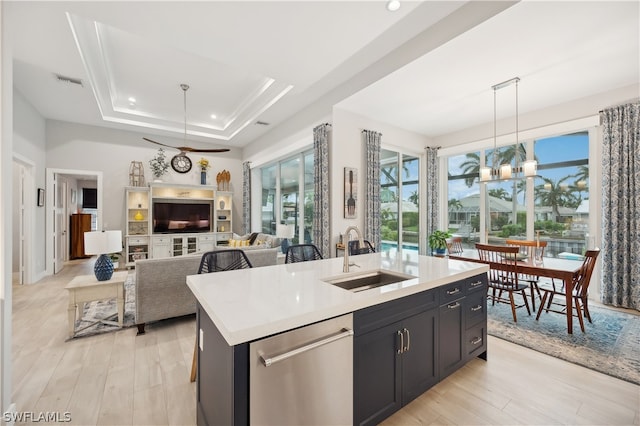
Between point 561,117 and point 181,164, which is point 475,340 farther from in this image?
point 181,164

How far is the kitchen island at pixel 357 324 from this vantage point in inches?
45.1

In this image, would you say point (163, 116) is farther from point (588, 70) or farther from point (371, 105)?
point (588, 70)

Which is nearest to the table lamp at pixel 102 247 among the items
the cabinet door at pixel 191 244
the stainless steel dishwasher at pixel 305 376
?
the stainless steel dishwasher at pixel 305 376

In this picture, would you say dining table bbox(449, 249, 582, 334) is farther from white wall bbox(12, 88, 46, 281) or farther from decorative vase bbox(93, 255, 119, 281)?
white wall bbox(12, 88, 46, 281)

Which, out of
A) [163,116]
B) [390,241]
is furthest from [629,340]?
[163,116]

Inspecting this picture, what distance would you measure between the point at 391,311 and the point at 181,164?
24.5 feet

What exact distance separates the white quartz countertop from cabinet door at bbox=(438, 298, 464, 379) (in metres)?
0.23

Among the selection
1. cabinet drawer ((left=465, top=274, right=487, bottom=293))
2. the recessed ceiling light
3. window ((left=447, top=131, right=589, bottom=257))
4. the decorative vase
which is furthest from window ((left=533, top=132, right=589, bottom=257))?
the decorative vase

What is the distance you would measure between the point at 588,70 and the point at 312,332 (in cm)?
466

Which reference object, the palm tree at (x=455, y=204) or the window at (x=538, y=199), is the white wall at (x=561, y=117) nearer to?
the window at (x=538, y=199)

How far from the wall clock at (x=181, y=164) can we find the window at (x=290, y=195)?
79.6 inches

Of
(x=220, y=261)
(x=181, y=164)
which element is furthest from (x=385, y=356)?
(x=181, y=164)

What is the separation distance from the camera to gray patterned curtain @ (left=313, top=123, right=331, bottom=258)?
4555 millimetres

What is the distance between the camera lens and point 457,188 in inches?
239
